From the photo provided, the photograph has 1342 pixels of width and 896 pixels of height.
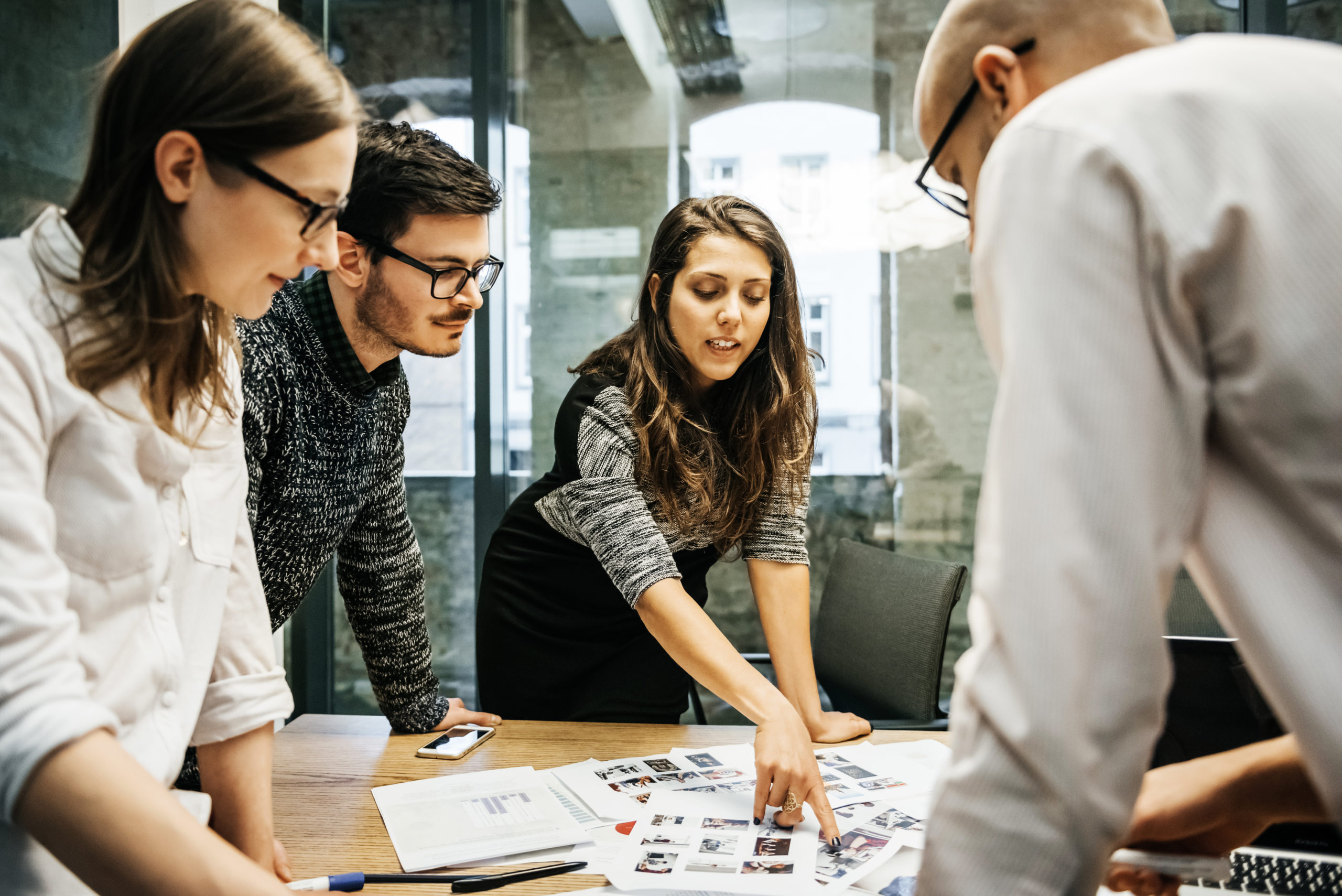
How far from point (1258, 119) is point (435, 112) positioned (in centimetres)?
332

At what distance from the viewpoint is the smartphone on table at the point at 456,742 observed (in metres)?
1.47

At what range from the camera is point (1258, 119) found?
0.49 metres

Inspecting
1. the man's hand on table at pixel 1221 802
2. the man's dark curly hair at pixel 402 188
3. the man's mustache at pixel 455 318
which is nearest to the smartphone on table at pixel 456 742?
the man's mustache at pixel 455 318

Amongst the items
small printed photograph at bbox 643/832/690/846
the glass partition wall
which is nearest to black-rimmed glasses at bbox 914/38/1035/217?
small printed photograph at bbox 643/832/690/846

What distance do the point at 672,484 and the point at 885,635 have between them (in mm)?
733

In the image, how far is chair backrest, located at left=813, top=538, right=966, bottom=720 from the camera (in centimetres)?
194

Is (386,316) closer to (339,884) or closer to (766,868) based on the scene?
(339,884)

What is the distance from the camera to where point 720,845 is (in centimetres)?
112

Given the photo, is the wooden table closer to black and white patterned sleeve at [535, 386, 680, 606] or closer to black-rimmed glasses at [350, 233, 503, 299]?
black and white patterned sleeve at [535, 386, 680, 606]

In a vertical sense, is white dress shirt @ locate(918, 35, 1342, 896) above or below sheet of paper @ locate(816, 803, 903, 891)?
above

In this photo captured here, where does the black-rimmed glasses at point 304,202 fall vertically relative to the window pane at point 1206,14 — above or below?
below

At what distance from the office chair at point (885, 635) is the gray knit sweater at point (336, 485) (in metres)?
0.77

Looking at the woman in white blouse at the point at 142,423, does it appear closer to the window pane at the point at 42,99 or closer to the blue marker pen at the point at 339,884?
the blue marker pen at the point at 339,884

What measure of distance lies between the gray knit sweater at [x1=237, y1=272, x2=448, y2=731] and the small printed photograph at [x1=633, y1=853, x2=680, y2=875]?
680 millimetres
